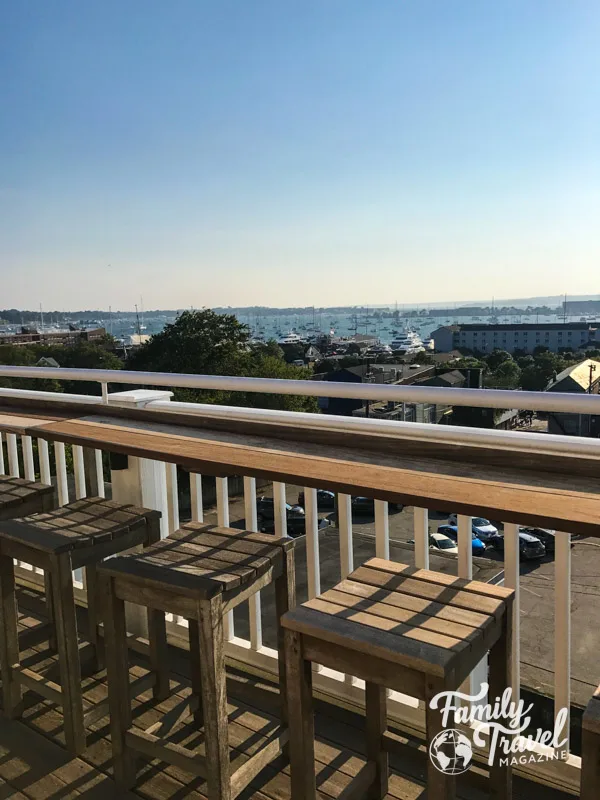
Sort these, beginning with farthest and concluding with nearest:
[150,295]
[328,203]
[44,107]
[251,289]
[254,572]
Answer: [251,289] → [150,295] → [328,203] → [44,107] → [254,572]

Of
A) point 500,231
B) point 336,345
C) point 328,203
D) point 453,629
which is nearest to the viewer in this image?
point 453,629

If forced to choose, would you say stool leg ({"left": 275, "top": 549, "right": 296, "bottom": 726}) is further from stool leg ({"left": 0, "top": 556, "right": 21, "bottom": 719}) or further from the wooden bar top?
stool leg ({"left": 0, "top": 556, "right": 21, "bottom": 719})

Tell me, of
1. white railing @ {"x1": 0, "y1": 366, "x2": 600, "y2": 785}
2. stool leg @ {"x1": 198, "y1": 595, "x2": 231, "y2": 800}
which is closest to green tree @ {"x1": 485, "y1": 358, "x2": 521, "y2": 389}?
white railing @ {"x1": 0, "y1": 366, "x2": 600, "y2": 785}

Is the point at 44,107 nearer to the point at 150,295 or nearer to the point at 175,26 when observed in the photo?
the point at 175,26

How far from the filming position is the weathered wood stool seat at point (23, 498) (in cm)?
225

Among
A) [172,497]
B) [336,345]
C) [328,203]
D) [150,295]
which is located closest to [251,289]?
Result: [150,295]

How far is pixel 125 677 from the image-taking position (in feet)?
5.41

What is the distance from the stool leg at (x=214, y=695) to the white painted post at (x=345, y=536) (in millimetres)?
626

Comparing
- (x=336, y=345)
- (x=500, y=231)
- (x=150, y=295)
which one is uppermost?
(x=500, y=231)

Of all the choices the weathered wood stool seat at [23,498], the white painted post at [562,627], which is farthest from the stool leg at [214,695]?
the weathered wood stool seat at [23,498]

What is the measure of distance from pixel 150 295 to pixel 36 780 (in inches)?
2195

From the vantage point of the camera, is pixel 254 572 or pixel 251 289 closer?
pixel 254 572

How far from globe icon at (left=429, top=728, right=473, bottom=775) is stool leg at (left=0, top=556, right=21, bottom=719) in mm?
1366

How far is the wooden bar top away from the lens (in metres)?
1.25
